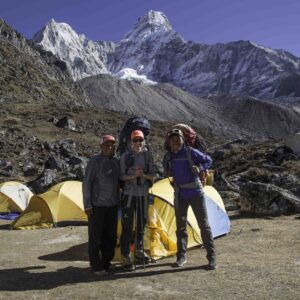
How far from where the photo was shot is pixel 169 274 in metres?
7.88

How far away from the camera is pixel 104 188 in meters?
8.30

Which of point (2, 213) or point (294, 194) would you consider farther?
point (2, 213)

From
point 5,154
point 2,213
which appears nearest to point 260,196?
point 2,213

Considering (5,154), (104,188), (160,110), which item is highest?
(160,110)

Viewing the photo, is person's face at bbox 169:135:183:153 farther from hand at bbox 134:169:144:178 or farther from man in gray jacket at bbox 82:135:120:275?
man in gray jacket at bbox 82:135:120:275

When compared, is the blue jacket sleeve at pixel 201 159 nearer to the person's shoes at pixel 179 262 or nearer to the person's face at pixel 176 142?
Result: the person's face at pixel 176 142

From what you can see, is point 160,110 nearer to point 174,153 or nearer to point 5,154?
point 5,154

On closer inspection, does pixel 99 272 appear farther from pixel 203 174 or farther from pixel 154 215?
pixel 203 174

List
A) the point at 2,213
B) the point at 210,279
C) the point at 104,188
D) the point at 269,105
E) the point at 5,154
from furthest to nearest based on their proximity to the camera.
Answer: the point at 269,105 → the point at 5,154 → the point at 2,213 → the point at 104,188 → the point at 210,279

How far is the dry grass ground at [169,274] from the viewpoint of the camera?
6926mm

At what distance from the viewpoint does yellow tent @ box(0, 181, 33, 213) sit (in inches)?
732

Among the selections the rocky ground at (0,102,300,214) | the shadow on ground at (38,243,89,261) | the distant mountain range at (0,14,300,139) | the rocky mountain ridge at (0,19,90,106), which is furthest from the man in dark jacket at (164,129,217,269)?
the distant mountain range at (0,14,300,139)

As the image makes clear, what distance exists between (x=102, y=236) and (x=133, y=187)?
96 cm

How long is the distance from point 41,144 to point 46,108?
20.8 meters
